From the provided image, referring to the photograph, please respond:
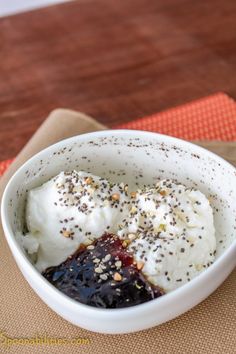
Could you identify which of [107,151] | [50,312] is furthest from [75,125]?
[50,312]

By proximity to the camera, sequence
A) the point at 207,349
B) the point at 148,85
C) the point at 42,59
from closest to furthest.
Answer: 1. the point at 207,349
2. the point at 148,85
3. the point at 42,59

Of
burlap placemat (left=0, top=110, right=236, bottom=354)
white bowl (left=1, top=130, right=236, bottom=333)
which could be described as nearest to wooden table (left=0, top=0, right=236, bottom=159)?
white bowl (left=1, top=130, right=236, bottom=333)

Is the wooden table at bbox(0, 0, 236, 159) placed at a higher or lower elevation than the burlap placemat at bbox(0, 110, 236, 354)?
lower

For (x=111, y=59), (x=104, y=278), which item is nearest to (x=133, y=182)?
(x=104, y=278)

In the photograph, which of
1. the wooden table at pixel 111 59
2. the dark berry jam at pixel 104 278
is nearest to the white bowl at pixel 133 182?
the dark berry jam at pixel 104 278

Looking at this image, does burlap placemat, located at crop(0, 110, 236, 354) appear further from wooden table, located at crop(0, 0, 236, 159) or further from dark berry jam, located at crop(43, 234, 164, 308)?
wooden table, located at crop(0, 0, 236, 159)

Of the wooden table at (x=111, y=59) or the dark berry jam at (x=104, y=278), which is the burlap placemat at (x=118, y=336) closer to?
the dark berry jam at (x=104, y=278)

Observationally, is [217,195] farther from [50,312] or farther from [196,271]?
[50,312]
